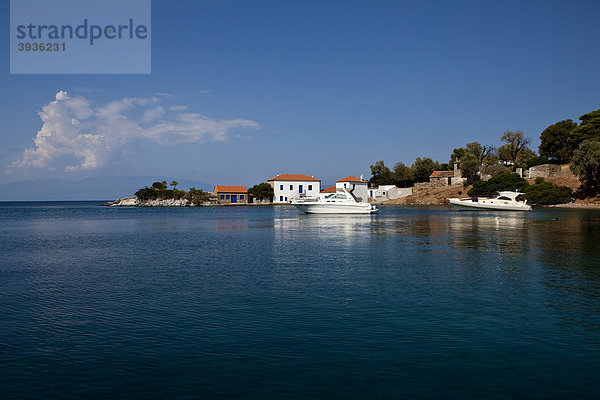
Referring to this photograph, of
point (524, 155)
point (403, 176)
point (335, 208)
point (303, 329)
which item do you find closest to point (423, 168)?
point (403, 176)

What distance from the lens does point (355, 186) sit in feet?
371

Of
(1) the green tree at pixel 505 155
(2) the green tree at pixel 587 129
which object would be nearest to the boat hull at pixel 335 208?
(2) the green tree at pixel 587 129

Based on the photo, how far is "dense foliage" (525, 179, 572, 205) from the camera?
7412 centimetres

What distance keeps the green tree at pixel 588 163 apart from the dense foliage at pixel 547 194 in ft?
14.3

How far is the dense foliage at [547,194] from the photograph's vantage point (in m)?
74.1

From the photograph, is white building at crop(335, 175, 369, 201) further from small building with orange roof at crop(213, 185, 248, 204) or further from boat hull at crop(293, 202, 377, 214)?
boat hull at crop(293, 202, 377, 214)

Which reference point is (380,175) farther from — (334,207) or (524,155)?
(334,207)

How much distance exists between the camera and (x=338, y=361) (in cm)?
714

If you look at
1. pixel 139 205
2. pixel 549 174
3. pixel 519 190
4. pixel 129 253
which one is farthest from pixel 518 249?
pixel 139 205

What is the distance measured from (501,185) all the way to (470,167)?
18.7 metres

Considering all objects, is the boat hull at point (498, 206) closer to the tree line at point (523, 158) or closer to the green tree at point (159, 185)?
the tree line at point (523, 158)

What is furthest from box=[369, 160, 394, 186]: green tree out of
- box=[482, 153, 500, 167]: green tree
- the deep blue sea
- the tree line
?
the deep blue sea

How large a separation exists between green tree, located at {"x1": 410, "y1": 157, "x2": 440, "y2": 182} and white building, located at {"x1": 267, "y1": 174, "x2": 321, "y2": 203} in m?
27.8

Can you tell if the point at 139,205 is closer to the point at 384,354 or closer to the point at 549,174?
the point at 549,174
